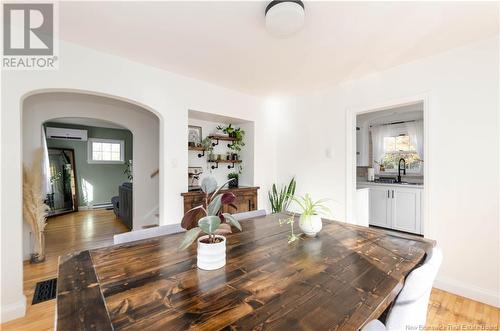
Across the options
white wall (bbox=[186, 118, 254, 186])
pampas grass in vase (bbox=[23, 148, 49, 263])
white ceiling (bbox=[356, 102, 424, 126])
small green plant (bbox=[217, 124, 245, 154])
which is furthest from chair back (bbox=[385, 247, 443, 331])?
white ceiling (bbox=[356, 102, 424, 126])

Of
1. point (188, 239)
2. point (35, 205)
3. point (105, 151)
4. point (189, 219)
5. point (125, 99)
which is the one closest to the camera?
point (188, 239)

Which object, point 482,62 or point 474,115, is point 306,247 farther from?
point 482,62

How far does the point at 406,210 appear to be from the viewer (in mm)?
3691

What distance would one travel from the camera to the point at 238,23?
180cm

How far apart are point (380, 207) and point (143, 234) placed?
400 centimetres

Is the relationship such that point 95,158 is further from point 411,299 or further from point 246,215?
point 411,299

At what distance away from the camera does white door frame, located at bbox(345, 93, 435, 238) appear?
236 centimetres

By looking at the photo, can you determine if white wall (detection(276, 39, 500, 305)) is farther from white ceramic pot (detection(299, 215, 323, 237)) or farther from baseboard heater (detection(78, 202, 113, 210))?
baseboard heater (detection(78, 202, 113, 210))

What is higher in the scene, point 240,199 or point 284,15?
point 284,15

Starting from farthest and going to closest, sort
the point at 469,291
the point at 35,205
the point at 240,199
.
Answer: the point at 240,199, the point at 35,205, the point at 469,291

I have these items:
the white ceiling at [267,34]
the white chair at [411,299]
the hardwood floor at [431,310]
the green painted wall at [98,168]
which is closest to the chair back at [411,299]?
the white chair at [411,299]

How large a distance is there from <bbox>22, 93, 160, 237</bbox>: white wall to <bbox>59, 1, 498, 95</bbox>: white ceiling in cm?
150

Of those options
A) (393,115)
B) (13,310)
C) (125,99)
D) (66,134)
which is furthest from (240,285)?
(66,134)

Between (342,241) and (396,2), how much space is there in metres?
1.68
